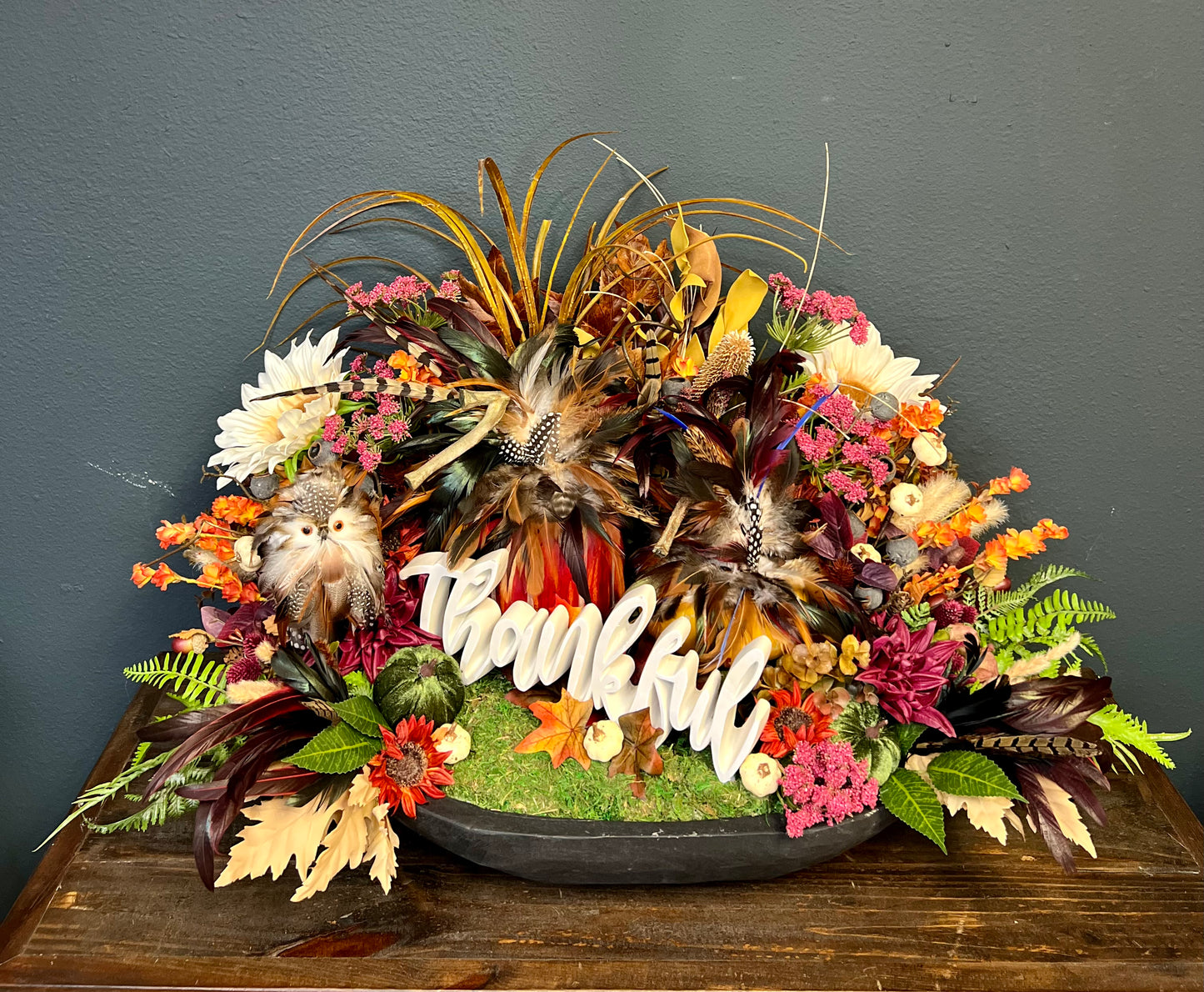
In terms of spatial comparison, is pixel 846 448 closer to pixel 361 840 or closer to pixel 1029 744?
pixel 1029 744

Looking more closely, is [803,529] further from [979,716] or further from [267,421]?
[267,421]

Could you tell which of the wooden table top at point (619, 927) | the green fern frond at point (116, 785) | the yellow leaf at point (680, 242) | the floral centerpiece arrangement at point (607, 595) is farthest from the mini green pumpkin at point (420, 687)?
the yellow leaf at point (680, 242)

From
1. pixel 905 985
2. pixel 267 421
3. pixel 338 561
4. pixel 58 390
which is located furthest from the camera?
pixel 58 390

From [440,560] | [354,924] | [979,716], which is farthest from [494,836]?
[979,716]

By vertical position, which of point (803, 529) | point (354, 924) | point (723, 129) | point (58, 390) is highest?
point (723, 129)

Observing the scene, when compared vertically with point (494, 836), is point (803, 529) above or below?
above

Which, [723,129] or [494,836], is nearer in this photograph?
[494,836]

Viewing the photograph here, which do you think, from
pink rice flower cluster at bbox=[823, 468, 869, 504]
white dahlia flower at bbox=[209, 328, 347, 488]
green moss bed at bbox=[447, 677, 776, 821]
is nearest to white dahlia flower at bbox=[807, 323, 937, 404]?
pink rice flower cluster at bbox=[823, 468, 869, 504]

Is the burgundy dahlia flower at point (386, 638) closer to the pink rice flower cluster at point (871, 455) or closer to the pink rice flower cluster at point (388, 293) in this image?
the pink rice flower cluster at point (388, 293)

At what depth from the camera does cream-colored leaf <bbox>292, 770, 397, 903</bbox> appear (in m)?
0.76

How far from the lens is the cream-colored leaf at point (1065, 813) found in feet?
2.55

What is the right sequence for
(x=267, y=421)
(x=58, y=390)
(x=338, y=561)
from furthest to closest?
(x=58, y=390) < (x=267, y=421) < (x=338, y=561)

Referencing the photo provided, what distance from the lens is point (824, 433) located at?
2.92ft

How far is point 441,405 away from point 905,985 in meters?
0.69
